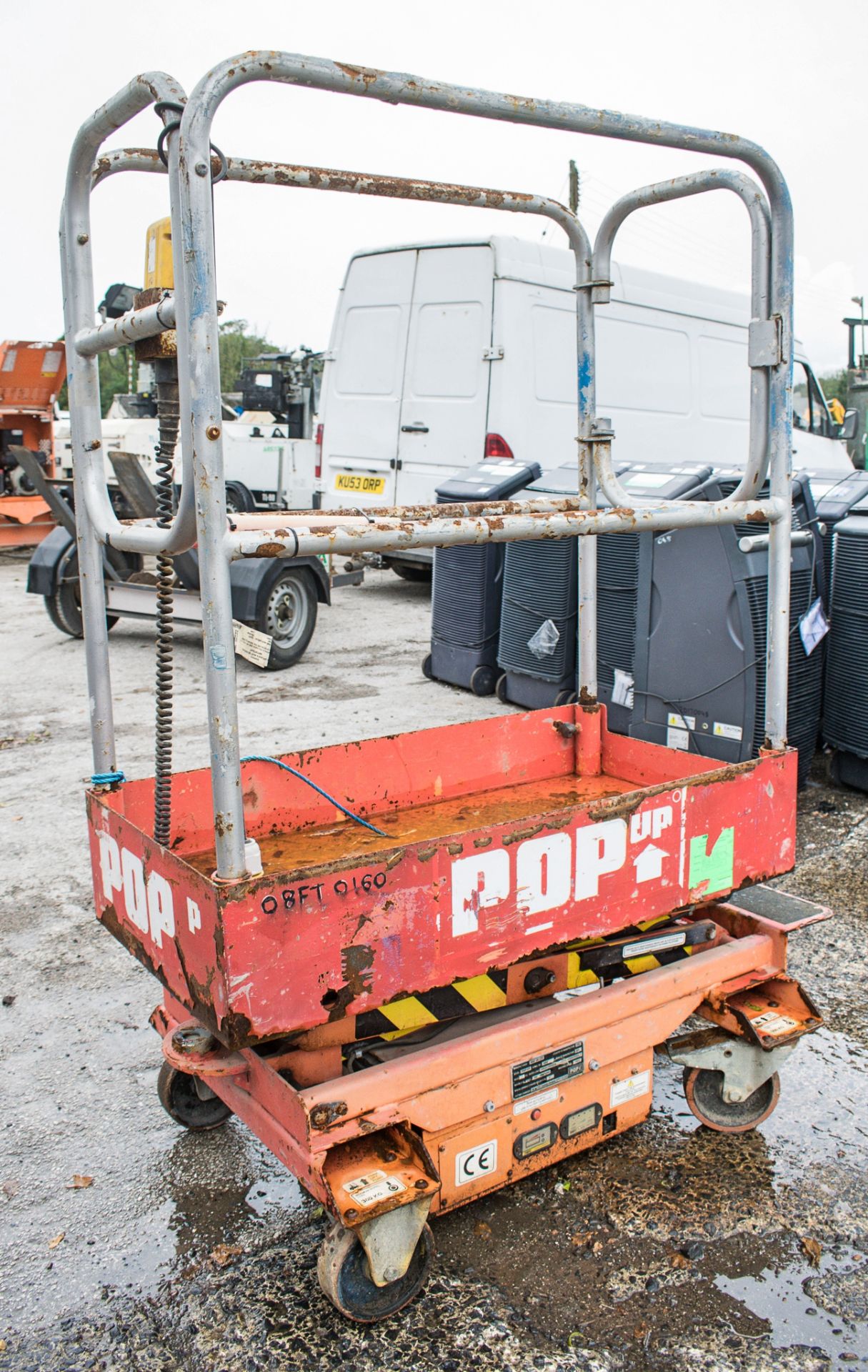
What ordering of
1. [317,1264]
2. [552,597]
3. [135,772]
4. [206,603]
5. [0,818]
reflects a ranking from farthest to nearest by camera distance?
[552,597] < [135,772] < [0,818] < [317,1264] < [206,603]

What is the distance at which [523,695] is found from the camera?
588cm

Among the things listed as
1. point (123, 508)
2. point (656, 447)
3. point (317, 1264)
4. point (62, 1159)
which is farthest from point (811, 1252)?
point (656, 447)

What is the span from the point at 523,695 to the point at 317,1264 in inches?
163

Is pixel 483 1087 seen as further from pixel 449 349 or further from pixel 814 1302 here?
pixel 449 349

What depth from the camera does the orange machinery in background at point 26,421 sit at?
11.8 m

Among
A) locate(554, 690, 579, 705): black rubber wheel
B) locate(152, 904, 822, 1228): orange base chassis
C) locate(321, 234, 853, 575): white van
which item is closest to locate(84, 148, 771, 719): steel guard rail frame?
locate(152, 904, 822, 1228): orange base chassis

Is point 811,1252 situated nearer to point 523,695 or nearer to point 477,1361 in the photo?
point 477,1361

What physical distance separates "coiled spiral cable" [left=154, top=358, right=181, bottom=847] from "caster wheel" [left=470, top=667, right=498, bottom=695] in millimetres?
4146

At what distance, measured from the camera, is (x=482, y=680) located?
6227 mm

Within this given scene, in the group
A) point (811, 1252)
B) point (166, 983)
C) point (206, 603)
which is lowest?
point (811, 1252)

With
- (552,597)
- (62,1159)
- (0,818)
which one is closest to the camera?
(62,1159)

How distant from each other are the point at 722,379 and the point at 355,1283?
9.40 m

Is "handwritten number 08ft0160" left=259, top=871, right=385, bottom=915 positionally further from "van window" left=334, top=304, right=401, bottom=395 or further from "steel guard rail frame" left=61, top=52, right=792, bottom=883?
"van window" left=334, top=304, right=401, bottom=395

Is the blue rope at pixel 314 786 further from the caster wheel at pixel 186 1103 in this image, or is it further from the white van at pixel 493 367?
the white van at pixel 493 367
